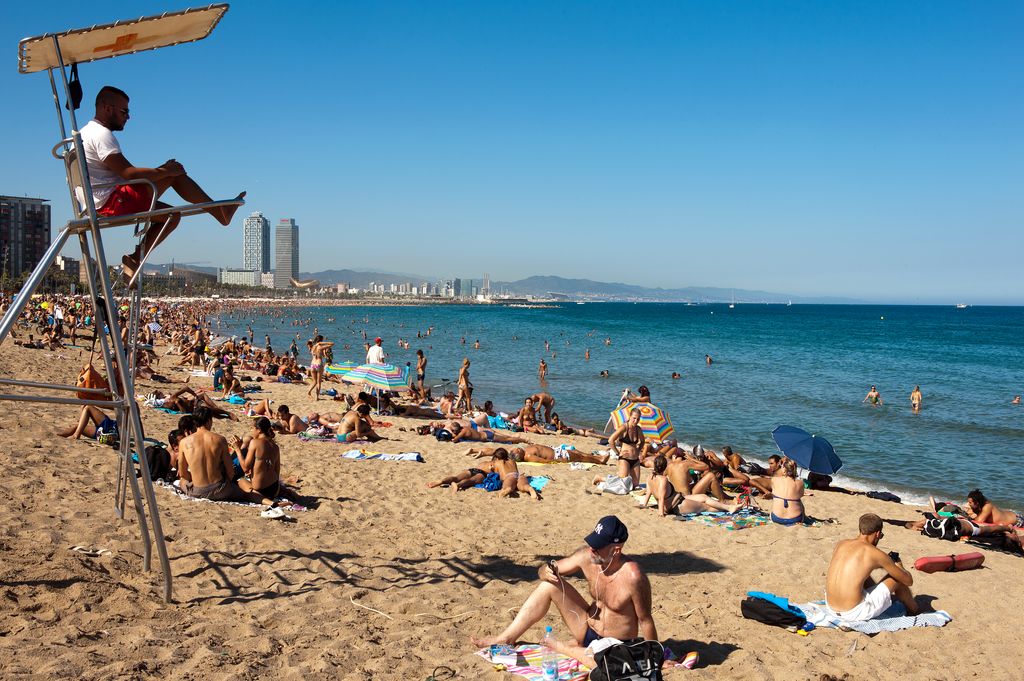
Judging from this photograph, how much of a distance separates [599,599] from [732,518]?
5.18 metres

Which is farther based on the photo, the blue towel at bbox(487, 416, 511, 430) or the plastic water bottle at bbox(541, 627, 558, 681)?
the blue towel at bbox(487, 416, 511, 430)

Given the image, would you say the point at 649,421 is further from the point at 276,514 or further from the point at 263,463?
the point at 276,514

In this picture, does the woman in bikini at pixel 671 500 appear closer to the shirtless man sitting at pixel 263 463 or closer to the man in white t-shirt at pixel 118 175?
the shirtless man sitting at pixel 263 463

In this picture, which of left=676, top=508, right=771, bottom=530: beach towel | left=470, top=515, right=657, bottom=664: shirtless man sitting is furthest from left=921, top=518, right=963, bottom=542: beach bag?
left=470, top=515, right=657, bottom=664: shirtless man sitting

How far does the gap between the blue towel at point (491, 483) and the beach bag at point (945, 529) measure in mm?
5750

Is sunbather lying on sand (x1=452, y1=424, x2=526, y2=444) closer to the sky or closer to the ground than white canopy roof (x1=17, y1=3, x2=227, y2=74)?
closer to the ground

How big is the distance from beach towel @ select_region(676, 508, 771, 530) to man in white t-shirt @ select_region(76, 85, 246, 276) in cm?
723

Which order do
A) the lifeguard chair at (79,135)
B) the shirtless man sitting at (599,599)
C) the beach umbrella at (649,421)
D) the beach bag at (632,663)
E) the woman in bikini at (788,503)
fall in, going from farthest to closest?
the beach umbrella at (649,421) < the woman in bikini at (788,503) < the shirtless man sitting at (599,599) < the beach bag at (632,663) < the lifeguard chair at (79,135)

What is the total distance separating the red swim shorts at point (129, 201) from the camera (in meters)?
3.48

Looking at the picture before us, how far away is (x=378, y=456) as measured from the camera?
36.5 ft

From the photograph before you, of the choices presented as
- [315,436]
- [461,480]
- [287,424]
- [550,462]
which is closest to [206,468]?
[461,480]

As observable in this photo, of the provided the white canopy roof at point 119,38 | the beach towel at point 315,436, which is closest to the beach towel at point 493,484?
the beach towel at point 315,436

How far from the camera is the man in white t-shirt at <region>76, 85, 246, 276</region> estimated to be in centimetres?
327

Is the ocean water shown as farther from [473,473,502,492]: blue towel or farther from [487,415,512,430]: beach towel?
[473,473,502,492]: blue towel
